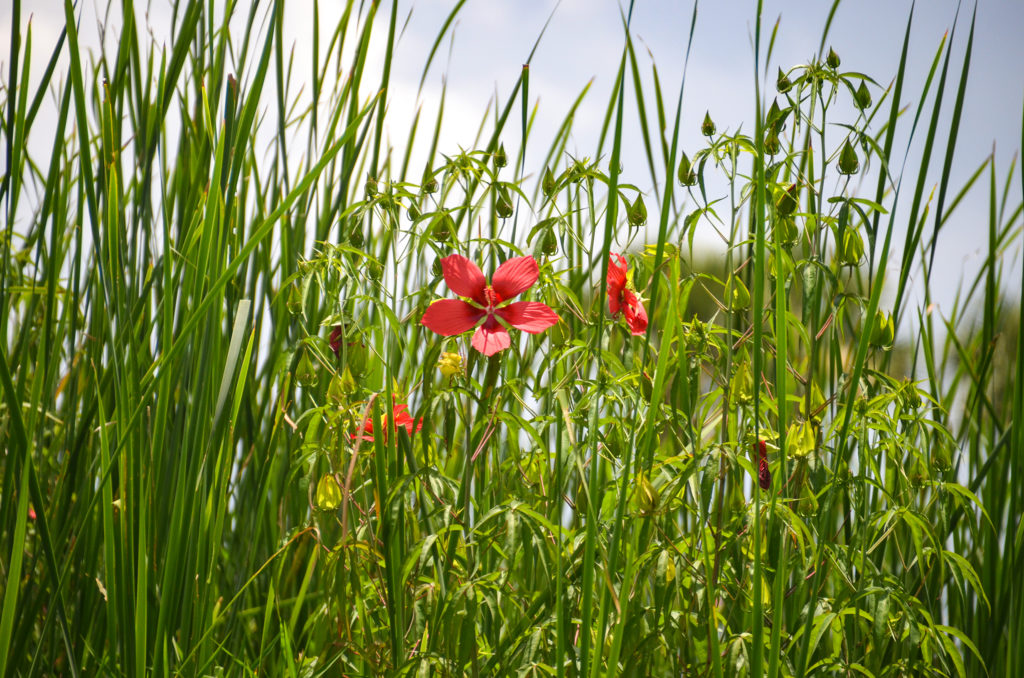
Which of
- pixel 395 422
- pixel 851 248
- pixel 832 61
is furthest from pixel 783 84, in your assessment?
pixel 395 422

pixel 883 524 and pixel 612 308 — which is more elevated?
pixel 612 308

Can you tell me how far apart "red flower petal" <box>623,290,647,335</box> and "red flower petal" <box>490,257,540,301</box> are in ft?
0.43

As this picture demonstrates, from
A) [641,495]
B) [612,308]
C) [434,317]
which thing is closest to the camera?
[641,495]

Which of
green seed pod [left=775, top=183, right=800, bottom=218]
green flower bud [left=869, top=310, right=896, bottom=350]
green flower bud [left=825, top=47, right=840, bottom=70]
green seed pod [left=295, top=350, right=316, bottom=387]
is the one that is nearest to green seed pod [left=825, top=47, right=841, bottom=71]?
green flower bud [left=825, top=47, right=840, bottom=70]

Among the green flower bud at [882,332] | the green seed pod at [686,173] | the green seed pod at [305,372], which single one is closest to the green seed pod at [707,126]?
the green seed pod at [686,173]

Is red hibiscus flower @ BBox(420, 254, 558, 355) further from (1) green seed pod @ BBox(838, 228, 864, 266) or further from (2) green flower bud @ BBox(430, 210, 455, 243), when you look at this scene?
(1) green seed pod @ BBox(838, 228, 864, 266)

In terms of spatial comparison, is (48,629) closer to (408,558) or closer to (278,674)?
(278,674)

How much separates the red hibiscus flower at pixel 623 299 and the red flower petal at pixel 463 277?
A: 0.14 metres

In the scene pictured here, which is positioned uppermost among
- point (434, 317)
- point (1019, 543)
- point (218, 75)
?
point (218, 75)

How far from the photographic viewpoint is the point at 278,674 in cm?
84

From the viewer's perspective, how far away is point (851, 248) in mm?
742

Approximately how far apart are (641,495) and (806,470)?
0.26 metres

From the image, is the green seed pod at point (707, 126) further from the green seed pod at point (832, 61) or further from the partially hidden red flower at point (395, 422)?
the partially hidden red flower at point (395, 422)

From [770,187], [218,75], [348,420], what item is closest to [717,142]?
[770,187]
